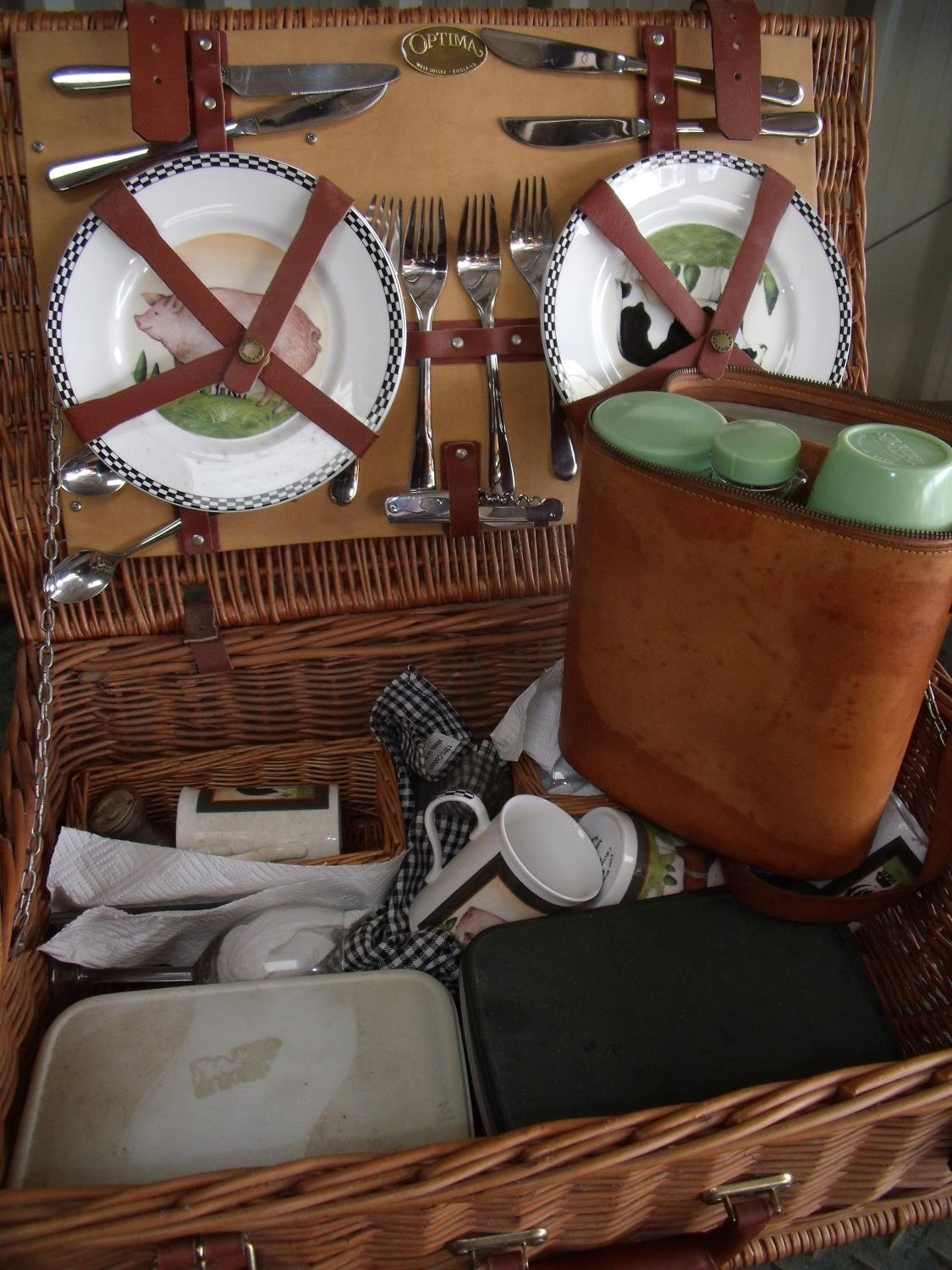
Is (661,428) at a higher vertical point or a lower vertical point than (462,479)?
higher

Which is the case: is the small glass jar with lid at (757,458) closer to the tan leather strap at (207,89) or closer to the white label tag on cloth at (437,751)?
the white label tag on cloth at (437,751)

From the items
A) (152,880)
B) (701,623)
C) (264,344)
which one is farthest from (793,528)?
(152,880)

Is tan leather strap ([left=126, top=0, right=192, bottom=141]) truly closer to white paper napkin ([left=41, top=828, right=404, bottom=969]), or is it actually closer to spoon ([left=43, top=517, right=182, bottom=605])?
spoon ([left=43, top=517, right=182, bottom=605])

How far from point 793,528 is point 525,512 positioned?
14.3 inches

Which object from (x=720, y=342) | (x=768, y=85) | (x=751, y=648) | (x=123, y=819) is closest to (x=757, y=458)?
(x=751, y=648)

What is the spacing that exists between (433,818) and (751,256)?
58 centimetres

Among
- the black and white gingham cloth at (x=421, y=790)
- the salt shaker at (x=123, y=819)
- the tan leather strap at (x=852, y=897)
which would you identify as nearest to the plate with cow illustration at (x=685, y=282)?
the black and white gingham cloth at (x=421, y=790)

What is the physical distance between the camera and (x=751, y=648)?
63cm

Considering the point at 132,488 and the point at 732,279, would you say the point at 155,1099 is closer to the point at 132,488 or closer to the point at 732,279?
the point at 132,488

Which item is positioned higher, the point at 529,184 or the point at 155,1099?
the point at 529,184

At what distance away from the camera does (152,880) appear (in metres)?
0.79

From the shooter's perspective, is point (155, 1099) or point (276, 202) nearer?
point (155, 1099)

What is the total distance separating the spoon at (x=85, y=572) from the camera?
855 mm

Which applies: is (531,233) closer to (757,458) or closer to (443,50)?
(443,50)
